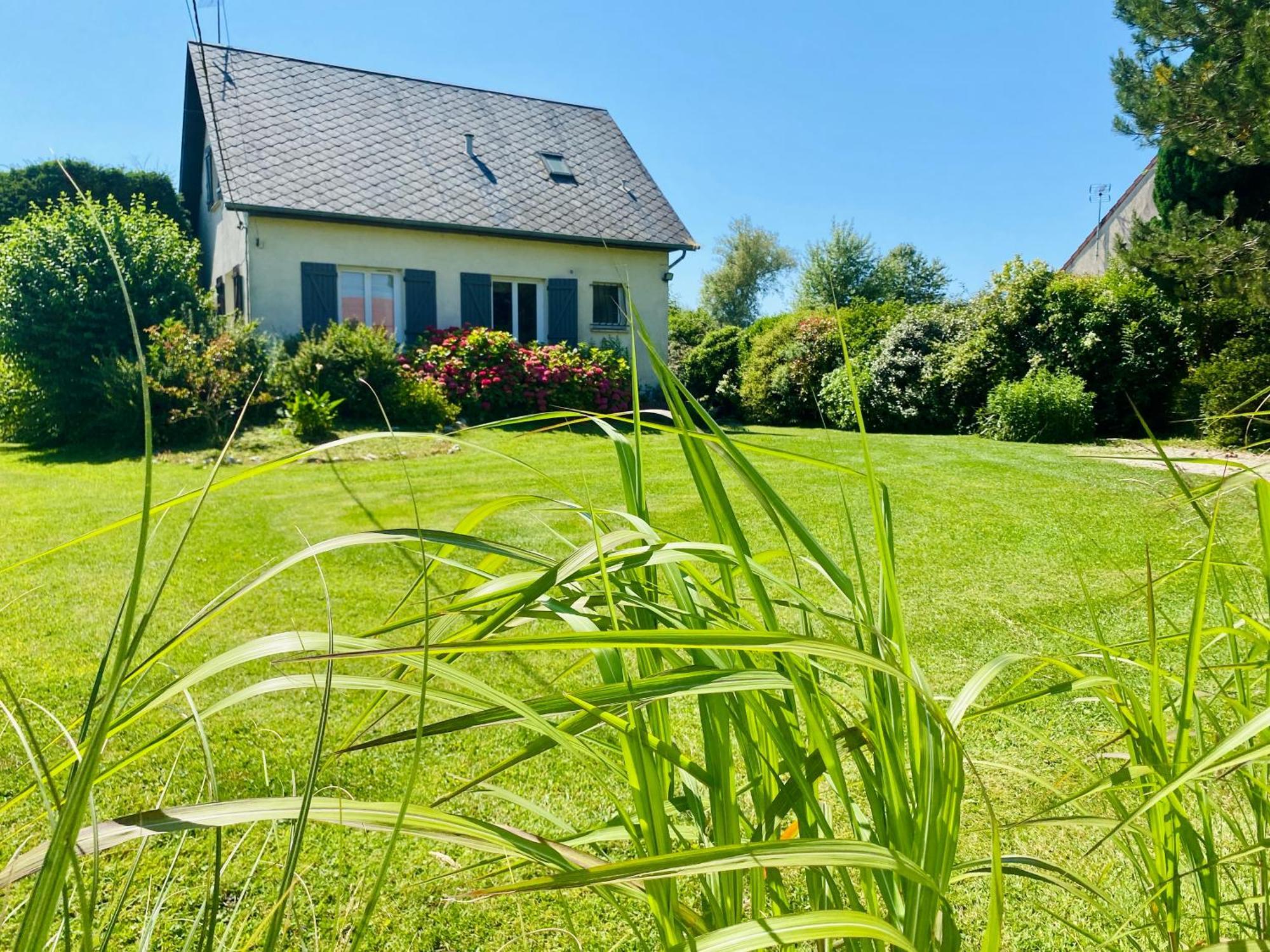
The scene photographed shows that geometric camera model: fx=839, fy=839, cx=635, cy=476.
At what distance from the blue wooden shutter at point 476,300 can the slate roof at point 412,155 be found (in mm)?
873

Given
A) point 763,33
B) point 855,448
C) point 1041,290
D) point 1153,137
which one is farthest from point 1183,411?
point 763,33

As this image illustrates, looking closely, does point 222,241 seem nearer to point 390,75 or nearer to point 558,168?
point 390,75

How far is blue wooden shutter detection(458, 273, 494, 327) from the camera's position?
47.4 feet

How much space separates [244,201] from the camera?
1245 cm

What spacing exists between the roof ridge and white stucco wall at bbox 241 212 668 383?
12.9 ft

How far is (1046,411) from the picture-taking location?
36.4 feet

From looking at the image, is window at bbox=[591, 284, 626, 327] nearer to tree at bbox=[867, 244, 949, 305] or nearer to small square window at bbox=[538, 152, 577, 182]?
small square window at bbox=[538, 152, 577, 182]

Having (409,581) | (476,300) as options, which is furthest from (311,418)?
(409,581)

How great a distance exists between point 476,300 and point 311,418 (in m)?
5.09

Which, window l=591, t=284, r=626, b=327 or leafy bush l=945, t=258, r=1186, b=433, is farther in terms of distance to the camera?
window l=591, t=284, r=626, b=327

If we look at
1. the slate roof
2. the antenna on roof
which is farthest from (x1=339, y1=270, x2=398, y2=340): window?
the antenna on roof

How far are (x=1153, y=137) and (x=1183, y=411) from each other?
3818 millimetres

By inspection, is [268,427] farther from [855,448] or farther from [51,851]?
[51,851]

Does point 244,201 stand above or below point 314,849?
above
